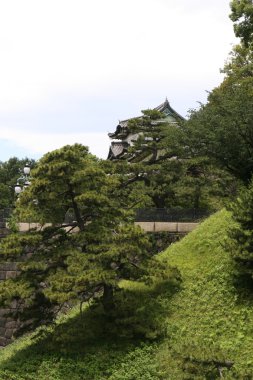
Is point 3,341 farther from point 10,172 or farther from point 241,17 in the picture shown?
point 10,172

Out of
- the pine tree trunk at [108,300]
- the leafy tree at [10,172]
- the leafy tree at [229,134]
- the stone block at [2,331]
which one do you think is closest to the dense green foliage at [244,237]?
the pine tree trunk at [108,300]

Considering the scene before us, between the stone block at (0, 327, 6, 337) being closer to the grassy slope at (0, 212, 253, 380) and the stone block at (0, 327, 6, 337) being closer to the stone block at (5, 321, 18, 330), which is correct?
the stone block at (5, 321, 18, 330)

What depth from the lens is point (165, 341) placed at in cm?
1118

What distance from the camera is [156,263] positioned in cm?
1212

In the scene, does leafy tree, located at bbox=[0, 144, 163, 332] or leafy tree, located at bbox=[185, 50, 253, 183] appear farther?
leafy tree, located at bbox=[185, 50, 253, 183]

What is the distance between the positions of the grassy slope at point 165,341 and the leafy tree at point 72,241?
79cm

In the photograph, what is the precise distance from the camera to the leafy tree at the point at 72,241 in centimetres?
1115

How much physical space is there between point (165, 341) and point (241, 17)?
532 inches

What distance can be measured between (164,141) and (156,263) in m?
11.5

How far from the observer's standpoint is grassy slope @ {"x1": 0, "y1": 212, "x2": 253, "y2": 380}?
10.4m

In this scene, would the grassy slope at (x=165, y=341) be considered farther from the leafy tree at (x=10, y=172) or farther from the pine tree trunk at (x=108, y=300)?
the leafy tree at (x=10, y=172)

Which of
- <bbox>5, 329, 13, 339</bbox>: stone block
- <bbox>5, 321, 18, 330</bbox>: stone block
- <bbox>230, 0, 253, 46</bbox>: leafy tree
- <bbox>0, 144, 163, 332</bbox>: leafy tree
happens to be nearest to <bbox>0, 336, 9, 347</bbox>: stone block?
<bbox>5, 329, 13, 339</bbox>: stone block

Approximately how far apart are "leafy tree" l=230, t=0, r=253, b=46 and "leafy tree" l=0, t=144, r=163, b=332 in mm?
10456

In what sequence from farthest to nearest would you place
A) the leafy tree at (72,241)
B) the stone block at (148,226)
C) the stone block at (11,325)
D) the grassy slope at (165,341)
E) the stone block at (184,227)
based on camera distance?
the stone block at (148,226)
the stone block at (184,227)
the stone block at (11,325)
the leafy tree at (72,241)
the grassy slope at (165,341)
